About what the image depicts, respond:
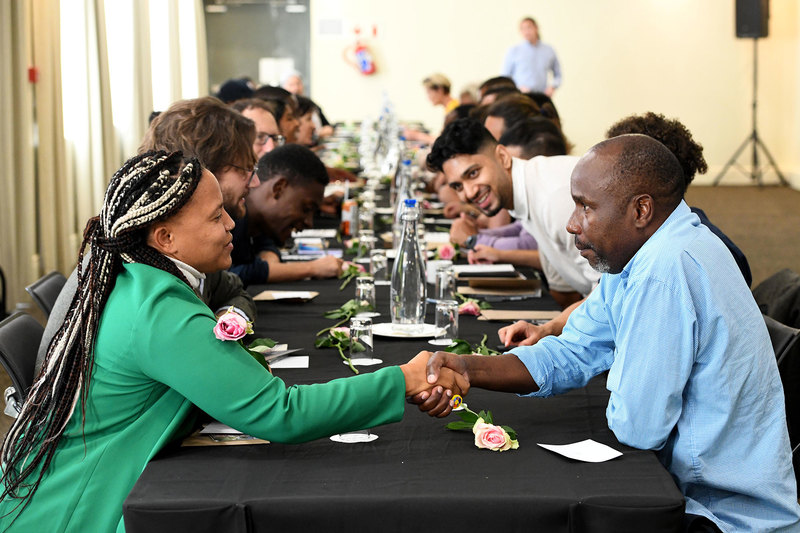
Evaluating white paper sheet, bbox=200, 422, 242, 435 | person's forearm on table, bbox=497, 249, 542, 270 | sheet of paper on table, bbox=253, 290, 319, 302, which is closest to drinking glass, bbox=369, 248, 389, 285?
sheet of paper on table, bbox=253, 290, 319, 302

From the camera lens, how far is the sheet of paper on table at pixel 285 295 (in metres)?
3.01

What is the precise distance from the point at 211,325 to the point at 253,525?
1.13 feet

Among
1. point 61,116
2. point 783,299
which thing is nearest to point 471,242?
point 783,299

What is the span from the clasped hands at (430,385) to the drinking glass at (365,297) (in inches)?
39.5

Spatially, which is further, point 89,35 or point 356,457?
point 89,35

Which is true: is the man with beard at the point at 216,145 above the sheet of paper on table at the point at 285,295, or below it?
above

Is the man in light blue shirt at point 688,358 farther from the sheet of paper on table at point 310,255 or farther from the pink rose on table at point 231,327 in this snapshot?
the sheet of paper on table at point 310,255

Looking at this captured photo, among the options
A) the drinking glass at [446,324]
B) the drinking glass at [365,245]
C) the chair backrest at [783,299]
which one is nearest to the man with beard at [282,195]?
the drinking glass at [365,245]

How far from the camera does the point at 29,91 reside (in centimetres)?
579

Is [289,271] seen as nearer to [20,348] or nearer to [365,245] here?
[365,245]

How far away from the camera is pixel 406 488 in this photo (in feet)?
4.79

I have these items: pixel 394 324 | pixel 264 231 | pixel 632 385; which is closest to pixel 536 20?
pixel 264 231

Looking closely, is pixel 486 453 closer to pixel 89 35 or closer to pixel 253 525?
pixel 253 525

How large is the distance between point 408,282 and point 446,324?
0.87ft
